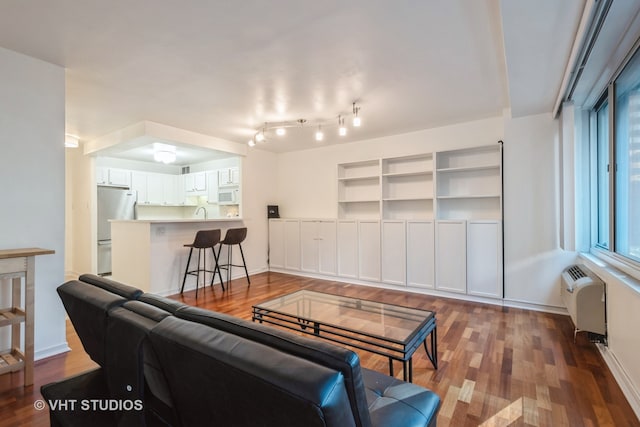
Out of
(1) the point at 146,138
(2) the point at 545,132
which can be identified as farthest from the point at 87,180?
(2) the point at 545,132

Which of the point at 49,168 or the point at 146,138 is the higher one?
the point at 146,138

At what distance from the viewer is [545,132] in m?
3.49

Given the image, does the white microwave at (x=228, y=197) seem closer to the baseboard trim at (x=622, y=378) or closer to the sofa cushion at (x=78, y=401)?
the sofa cushion at (x=78, y=401)

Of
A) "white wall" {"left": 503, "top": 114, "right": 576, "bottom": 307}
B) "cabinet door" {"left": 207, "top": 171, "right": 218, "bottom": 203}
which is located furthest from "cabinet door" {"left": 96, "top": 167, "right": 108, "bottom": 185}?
"white wall" {"left": 503, "top": 114, "right": 576, "bottom": 307}

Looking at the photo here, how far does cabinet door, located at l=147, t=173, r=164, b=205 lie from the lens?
6.52m

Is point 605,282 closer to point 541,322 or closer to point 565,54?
point 541,322

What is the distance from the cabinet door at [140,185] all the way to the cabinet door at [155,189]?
0.08 m

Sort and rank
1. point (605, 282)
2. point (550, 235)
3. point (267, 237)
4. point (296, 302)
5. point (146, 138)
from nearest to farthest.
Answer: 1. point (605, 282)
2. point (296, 302)
3. point (550, 235)
4. point (146, 138)
5. point (267, 237)

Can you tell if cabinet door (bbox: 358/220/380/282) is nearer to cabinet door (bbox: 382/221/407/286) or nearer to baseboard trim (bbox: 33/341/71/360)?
cabinet door (bbox: 382/221/407/286)

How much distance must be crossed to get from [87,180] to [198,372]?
584cm

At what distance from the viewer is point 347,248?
16.4ft

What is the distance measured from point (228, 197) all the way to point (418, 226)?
12.4ft

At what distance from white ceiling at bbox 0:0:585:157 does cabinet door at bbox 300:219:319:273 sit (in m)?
2.21

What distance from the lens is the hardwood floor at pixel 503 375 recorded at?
1724mm
